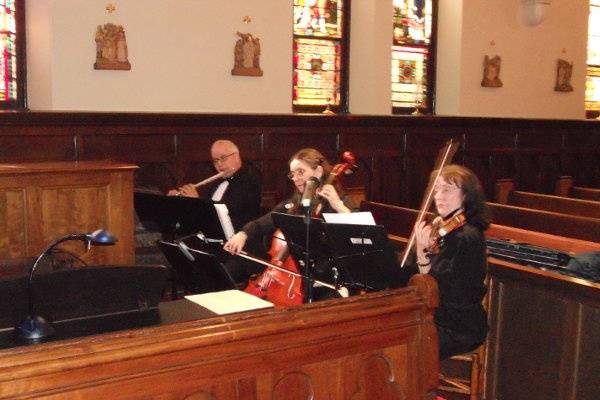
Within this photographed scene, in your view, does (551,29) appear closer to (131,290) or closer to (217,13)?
(217,13)

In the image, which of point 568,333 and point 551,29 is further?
point 551,29

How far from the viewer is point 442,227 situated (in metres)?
3.87

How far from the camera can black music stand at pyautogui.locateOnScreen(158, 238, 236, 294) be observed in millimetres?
4156

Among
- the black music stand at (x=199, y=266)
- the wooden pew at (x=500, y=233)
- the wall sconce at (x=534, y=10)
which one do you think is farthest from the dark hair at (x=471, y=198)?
the wall sconce at (x=534, y=10)

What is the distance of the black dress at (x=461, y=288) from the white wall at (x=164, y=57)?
4.44 metres

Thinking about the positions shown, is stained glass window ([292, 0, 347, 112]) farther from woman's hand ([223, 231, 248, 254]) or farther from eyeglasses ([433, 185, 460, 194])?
eyeglasses ([433, 185, 460, 194])

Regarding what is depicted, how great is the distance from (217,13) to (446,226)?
4.70 m

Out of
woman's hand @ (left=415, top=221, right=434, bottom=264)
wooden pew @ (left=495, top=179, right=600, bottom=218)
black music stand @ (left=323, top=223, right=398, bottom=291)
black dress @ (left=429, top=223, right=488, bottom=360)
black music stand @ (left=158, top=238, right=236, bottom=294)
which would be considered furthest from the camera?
wooden pew @ (left=495, top=179, right=600, bottom=218)

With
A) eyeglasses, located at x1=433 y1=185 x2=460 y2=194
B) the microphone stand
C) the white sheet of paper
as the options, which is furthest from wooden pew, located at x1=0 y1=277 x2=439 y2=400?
eyeglasses, located at x1=433 y1=185 x2=460 y2=194

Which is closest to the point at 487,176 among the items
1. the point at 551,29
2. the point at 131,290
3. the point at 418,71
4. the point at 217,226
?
the point at 418,71

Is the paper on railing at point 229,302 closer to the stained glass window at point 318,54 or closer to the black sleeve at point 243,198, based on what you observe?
the black sleeve at point 243,198

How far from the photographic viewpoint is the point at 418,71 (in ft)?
32.3

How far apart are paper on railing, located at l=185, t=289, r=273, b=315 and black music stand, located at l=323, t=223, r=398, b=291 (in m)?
0.84

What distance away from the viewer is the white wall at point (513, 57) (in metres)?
9.69
